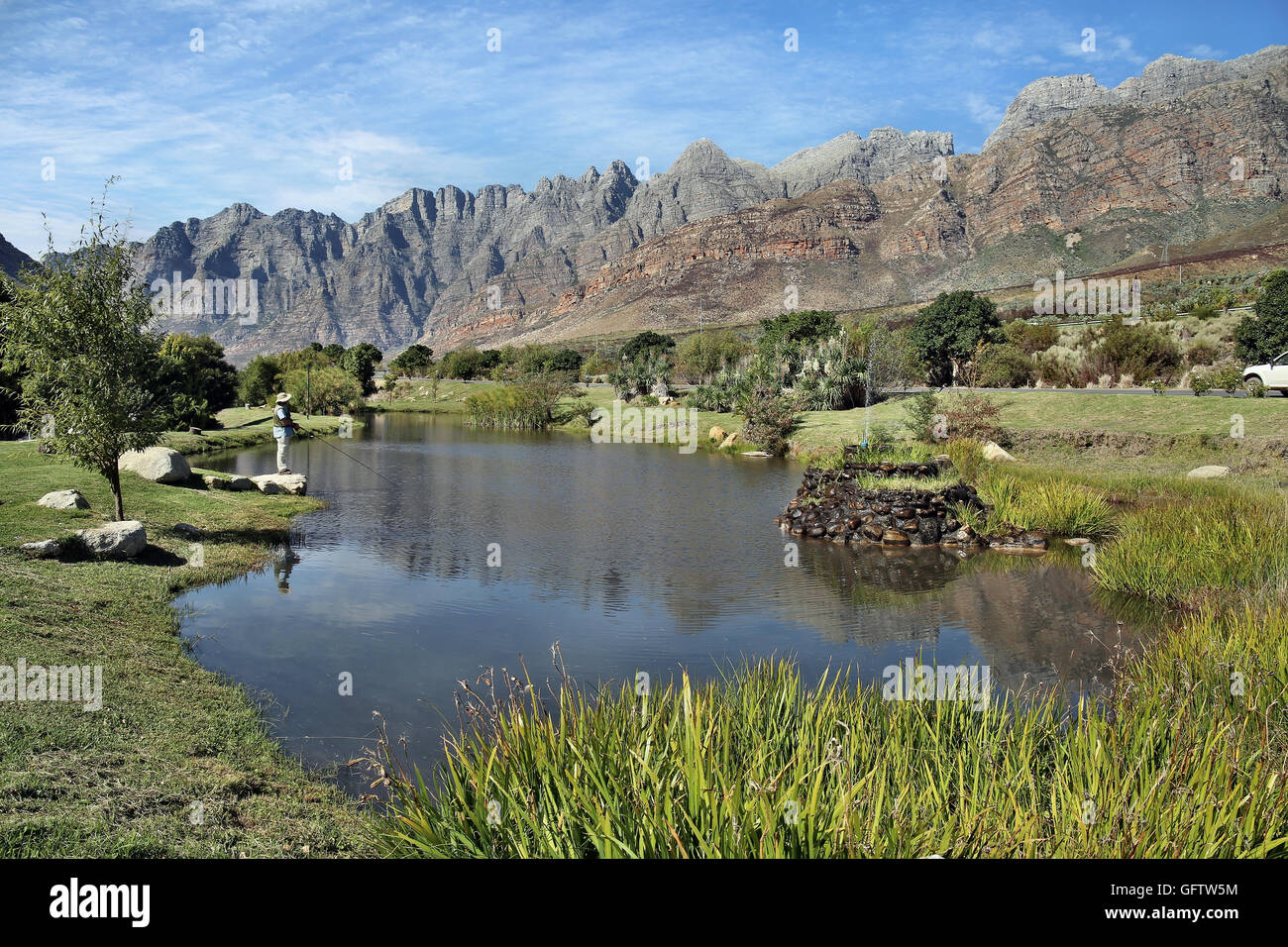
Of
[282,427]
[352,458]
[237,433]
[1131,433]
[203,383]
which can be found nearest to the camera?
[282,427]

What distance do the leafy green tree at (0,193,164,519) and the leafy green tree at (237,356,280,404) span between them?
166 ft

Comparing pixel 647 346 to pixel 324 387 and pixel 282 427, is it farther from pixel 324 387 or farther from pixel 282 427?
pixel 282 427

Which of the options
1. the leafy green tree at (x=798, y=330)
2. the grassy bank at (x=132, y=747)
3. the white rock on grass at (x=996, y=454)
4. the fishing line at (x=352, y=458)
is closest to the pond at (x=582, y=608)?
the grassy bank at (x=132, y=747)

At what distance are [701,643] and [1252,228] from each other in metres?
135

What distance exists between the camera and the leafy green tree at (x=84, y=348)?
491 inches

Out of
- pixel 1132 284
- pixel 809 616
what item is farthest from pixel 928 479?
pixel 1132 284

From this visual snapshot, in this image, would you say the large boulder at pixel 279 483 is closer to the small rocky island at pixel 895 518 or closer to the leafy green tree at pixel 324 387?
the small rocky island at pixel 895 518

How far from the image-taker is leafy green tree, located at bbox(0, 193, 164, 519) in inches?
491

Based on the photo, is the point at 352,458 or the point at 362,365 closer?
the point at 352,458

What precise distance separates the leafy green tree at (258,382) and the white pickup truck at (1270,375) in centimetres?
5932

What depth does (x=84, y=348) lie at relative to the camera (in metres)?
13.0

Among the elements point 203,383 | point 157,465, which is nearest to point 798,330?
point 203,383

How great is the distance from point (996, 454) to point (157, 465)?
23781 millimetres
